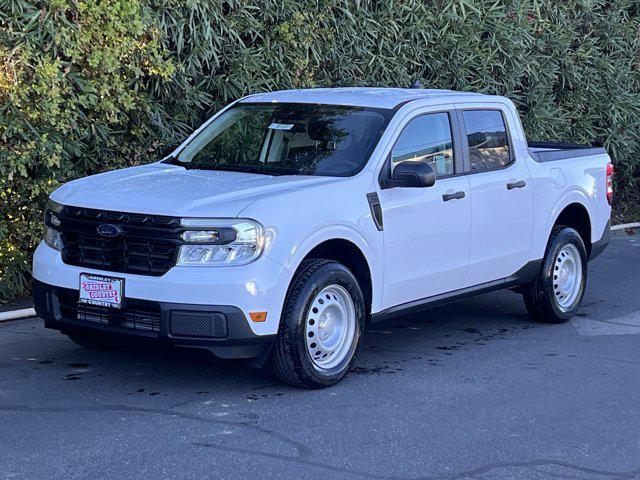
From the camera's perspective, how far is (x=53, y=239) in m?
6.97

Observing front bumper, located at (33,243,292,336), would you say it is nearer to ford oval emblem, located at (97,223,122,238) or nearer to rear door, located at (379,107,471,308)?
ford oval emblem, located at (97,223,122,238)

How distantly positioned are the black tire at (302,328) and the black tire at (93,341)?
1002 mm

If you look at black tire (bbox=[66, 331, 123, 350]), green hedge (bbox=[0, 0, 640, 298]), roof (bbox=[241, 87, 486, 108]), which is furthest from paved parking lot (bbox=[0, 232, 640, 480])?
roof (bbox=[241, 87, 486, 108])

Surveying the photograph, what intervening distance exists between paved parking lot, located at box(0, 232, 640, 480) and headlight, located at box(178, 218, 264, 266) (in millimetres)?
606

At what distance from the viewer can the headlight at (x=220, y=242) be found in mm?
6293

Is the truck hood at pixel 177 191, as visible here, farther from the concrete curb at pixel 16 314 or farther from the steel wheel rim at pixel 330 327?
the concrete curb at pixel 16 314

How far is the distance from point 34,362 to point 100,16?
3.37 meters

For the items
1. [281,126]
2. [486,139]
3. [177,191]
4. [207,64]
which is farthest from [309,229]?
[207,64]

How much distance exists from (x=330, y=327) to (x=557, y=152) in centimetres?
316

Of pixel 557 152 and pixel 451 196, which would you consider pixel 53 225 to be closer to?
pixel 451 196

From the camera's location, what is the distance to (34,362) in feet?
24.1

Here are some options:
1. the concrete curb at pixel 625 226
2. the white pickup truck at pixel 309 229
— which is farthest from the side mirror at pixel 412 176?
the concrete curb at pixel 625 226

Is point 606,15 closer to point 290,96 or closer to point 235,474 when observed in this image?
point 290,96

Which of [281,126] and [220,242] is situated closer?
[220,242]
